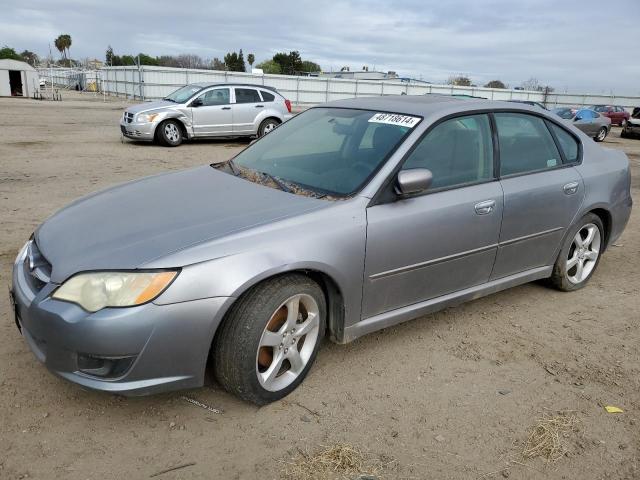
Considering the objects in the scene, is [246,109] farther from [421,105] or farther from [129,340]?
[129,340]

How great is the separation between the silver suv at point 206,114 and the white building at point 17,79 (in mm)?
28430

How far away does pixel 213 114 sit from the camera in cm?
1419

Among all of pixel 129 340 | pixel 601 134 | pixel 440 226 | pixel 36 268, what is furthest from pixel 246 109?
pixel 601 134

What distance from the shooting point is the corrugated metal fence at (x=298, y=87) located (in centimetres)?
3131

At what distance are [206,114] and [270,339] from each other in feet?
40.4

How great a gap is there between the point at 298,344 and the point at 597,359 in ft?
6.67

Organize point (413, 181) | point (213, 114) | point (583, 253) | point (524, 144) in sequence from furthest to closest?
point (213, 114)
point (583, 253)
point (524, 144)
point (413, 181)


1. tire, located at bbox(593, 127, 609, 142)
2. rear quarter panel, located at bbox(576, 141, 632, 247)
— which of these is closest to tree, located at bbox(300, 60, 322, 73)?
tire, located at bbox(593, 127, 609, 142)

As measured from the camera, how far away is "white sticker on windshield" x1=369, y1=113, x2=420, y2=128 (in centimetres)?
338

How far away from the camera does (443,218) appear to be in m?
3.27

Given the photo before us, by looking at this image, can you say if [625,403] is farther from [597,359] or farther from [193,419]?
[193,419]

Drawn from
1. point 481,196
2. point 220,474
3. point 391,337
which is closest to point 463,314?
point 391,337

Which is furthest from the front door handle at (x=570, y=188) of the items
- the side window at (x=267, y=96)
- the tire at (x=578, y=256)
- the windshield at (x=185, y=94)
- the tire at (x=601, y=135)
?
the tire at (x=601, y=135)

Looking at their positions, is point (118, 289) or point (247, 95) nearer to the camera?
point (118, 289)
